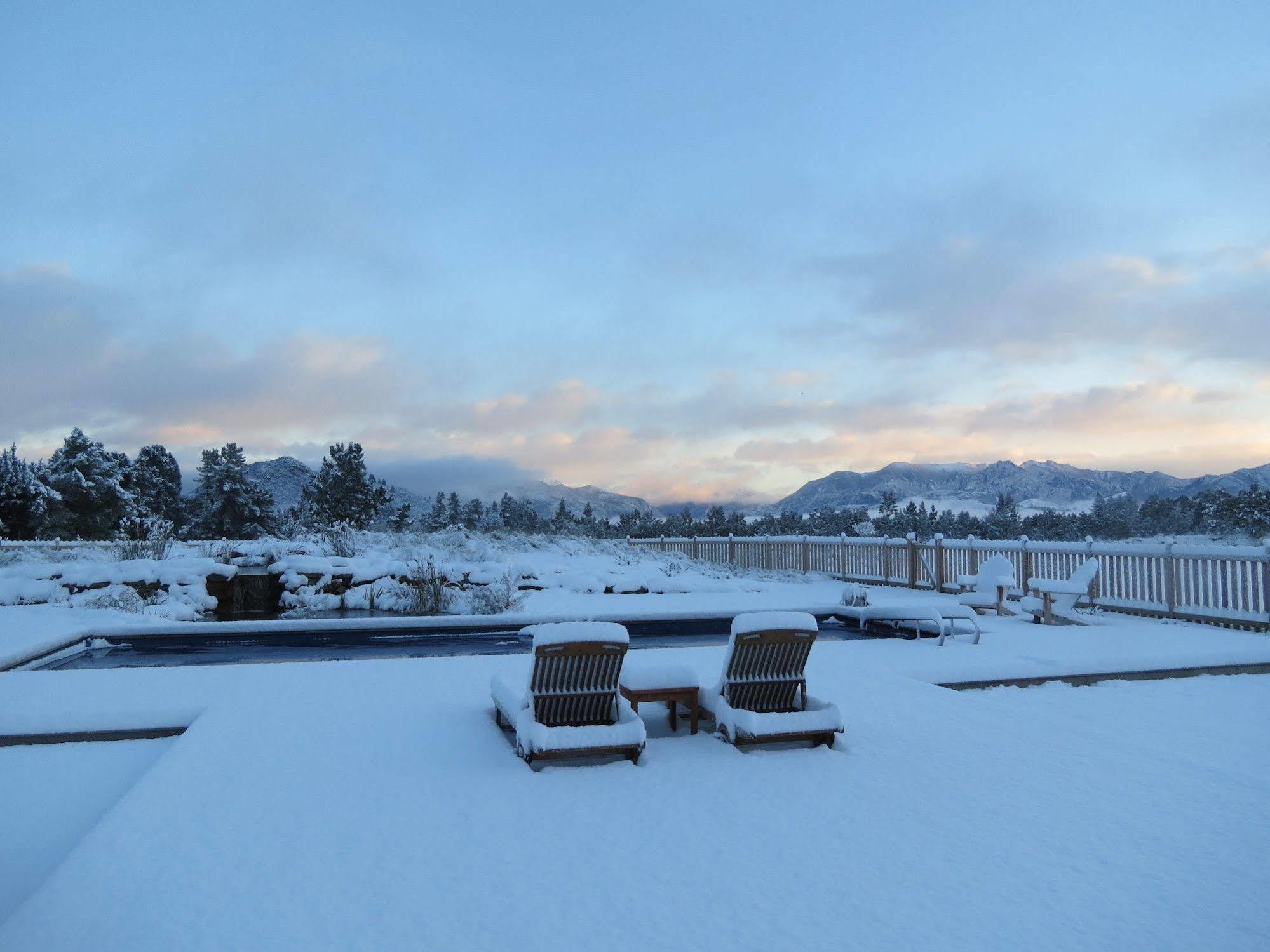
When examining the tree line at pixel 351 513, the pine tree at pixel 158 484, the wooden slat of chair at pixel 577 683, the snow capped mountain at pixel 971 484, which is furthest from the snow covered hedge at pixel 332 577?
the snow capped mountain at pixel 971 484

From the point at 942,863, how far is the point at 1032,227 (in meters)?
13.3

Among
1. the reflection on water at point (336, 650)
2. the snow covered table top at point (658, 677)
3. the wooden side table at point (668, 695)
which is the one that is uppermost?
the snow covered table top at point (658, 677)

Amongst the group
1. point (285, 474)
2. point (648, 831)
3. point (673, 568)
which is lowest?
point (648, 831)

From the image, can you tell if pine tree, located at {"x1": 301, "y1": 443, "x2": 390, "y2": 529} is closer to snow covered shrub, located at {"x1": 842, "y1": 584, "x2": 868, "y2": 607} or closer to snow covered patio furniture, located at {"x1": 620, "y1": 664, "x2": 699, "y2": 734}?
snow covered shrub, located at {"x1": 842, "y1": 584, "x2": 868, "y2": 607}

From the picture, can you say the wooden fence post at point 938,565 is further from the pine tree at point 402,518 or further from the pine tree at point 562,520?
the pine tree at point 402,518

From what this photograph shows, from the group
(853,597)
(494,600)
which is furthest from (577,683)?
(494,600)

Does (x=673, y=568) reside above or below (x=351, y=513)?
below

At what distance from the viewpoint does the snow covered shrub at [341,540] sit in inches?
629

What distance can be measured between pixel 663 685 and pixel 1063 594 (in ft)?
25.6

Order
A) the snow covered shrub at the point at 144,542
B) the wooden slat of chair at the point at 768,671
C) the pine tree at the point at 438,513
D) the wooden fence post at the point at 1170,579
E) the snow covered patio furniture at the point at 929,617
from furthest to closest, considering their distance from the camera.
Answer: the pine tree at the point at 438,513 < the snow covered shrub at the point at 144,542 < the wooden fence post at the point at 1170,579 < the snow covered patio furniture at the point at 929,617 < the wooden slat of chair at the point at 768,671

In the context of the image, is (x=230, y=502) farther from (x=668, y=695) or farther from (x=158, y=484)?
(x=668, y=695)

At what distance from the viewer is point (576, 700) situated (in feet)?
14.6

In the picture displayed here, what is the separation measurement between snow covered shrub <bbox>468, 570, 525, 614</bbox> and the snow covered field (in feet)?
19.3

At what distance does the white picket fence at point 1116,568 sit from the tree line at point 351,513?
709 inches
